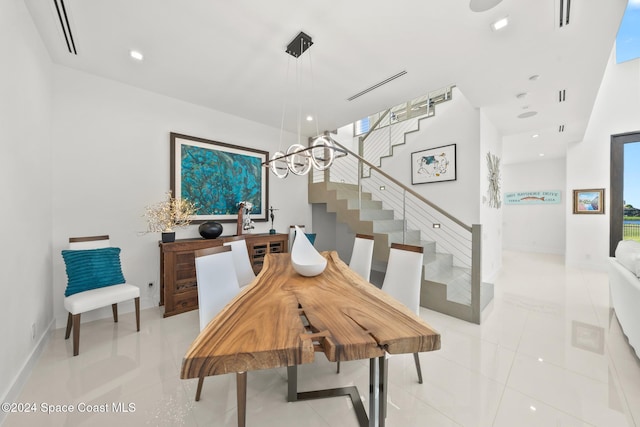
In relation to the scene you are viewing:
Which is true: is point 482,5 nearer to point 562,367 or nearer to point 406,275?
point 406,275

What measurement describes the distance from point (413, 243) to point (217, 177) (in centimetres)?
347

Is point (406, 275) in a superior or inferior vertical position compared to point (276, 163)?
inferior

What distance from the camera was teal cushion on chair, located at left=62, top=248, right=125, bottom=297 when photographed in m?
2.39

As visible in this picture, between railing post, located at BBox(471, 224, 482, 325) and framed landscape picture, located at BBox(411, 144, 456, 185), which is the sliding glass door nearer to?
framed landscape picture, located at BBox(411, 144, 456, 185)

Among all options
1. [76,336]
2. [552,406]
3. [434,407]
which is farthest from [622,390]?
[76,336]

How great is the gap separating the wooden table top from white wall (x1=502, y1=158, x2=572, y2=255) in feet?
27.8

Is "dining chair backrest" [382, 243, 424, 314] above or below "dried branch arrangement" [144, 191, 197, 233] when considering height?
below

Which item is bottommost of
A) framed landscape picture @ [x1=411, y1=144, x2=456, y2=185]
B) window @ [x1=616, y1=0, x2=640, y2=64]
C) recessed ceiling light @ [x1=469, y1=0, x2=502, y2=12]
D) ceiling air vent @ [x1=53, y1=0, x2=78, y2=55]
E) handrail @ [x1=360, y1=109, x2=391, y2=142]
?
framed landscape picture @ [x1=411, y1=144, x2=456, y2=185]

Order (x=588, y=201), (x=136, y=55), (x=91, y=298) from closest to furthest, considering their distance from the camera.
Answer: (x=91, y=298), (x=136, y=55), (x=588, y=201)

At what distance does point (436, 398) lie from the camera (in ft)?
5.44

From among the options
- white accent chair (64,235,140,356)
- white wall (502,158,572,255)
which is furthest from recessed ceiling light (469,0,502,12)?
white wall (502,158,572,255)

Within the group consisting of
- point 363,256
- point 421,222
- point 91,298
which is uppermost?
point 421,222

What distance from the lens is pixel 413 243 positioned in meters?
3.94

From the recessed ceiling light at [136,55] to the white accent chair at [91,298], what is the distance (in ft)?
6.85
